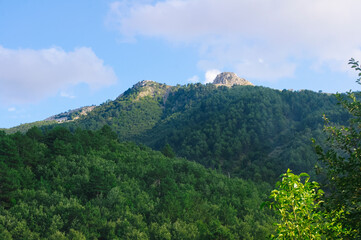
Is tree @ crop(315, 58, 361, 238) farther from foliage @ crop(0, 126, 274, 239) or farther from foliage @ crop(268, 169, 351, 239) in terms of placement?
foliage @ crop(0, 126, 274, 239)

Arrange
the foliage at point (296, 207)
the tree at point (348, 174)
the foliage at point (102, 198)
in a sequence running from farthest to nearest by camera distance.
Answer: the foliage at point (102, 198) < the tree at point (348, 174) < the foliage at point (296, 207)

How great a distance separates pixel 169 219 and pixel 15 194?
98.9 ft

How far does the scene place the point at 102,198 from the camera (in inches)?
2687

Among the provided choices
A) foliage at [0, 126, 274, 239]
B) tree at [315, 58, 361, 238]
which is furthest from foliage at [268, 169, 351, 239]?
foliage at [0, 126, 274, 239]

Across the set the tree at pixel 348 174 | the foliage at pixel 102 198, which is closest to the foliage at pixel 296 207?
the tree at pixel 348 174

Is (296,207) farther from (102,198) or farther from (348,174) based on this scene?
(102,198)

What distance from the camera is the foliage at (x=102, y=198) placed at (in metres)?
54.8

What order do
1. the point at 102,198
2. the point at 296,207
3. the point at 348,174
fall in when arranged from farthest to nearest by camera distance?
the point at 102,198, the point at 348,174, the point at 296,207

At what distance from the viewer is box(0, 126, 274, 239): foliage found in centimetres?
5475

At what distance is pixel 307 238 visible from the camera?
32.6 ft

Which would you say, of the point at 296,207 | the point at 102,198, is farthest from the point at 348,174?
the point at 102,198

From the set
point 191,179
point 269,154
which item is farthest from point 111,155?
point 269,154

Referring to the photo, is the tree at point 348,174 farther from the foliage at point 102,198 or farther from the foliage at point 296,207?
the foliage at point 102,198

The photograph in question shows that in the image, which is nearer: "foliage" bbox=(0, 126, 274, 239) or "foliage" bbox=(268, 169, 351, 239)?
"foliage" bbox=(268, 169, 351, 239)
